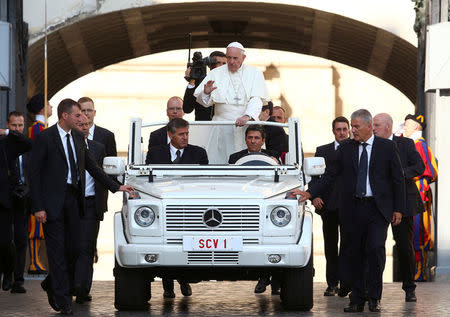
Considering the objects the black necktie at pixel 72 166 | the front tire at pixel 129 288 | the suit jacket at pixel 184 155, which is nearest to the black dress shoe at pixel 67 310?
the front tire at pixel 129 288

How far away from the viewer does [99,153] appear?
42.5 ft

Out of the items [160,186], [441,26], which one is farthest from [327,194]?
[441,26]

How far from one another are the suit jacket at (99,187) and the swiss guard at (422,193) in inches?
160

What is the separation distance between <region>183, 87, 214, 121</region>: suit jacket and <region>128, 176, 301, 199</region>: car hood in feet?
8.80

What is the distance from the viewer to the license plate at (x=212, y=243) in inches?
432

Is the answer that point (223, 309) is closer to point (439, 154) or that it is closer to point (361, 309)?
point (361, 309)

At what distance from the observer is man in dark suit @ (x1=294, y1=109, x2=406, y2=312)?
1144 centimetres

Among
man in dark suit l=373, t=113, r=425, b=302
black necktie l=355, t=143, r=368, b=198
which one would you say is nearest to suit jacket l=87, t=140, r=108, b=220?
black necktie l=355, t=143, r=368, b=198

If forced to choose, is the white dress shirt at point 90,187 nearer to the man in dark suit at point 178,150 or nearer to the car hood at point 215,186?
the man in dark suit at point 178,150

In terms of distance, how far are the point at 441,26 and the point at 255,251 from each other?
6.50 m

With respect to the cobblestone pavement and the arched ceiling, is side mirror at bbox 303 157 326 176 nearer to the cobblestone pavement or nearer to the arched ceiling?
the cobblestone pavement

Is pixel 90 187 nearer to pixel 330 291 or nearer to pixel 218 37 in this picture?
pixel 330 291

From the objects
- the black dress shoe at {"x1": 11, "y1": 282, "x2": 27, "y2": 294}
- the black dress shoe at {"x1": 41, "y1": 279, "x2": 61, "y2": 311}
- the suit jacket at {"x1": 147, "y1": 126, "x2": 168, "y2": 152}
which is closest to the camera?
the black dress shoe at {"x1": 41, "y1": 279, "x2": 61, "y2": 311}

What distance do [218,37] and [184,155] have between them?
11.6m
